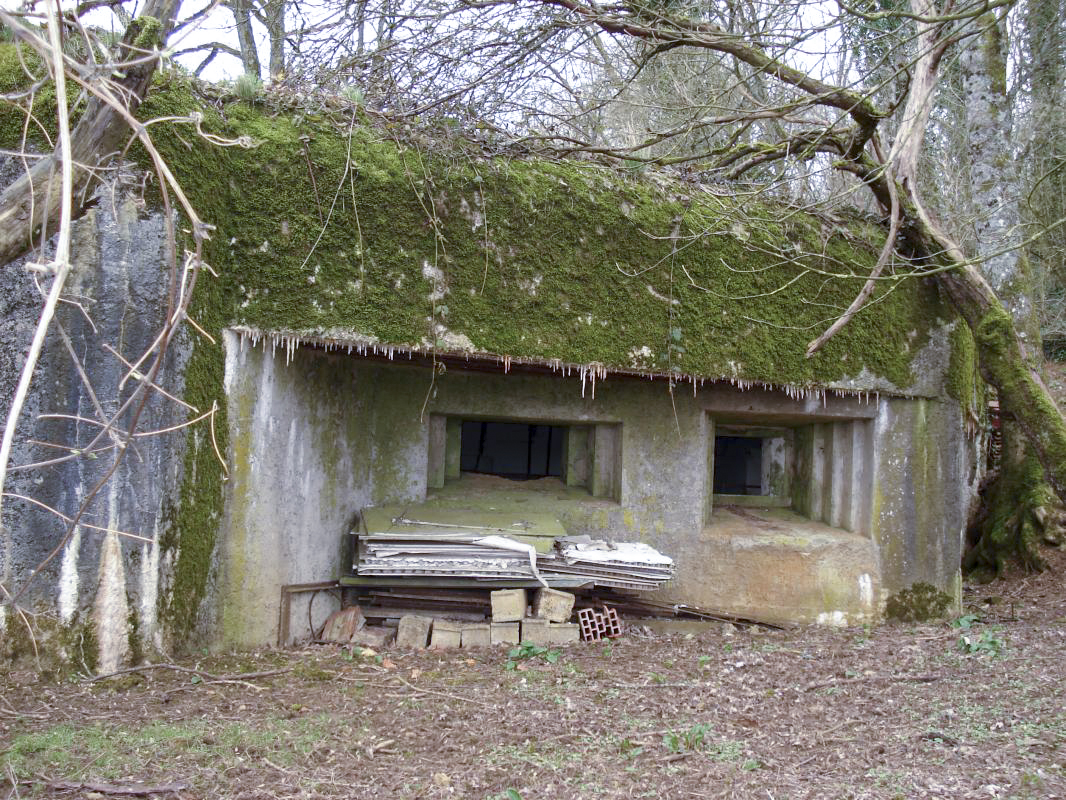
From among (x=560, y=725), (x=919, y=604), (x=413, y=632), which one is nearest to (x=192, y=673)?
(x=413, y=632)

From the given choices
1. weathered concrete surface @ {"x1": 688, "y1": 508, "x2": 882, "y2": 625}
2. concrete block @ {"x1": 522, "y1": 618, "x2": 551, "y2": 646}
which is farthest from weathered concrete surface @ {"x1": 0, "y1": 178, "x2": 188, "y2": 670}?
weathered concrete surface @ {"x1": 688, "y1": 508, "x2": 882, "y2": 625}

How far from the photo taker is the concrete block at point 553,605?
523cm

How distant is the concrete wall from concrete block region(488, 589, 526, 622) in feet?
2.75

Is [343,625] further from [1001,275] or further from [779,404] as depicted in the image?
[1001,275]

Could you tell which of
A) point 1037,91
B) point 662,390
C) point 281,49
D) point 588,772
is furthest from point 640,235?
point 1037,91

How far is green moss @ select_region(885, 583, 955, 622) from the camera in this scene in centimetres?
597

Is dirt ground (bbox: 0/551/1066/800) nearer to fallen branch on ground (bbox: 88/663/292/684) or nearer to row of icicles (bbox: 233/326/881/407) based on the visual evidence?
fallen branch on ground (bbox: 88/663/292/684)

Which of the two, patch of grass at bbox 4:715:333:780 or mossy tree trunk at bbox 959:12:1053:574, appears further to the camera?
mossy tree trunk at bbox 959:12:1053:574

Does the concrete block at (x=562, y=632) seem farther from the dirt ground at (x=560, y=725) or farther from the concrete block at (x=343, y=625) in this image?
the concrete block at (x=343, y=625)

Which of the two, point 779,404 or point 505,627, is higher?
point 779,404

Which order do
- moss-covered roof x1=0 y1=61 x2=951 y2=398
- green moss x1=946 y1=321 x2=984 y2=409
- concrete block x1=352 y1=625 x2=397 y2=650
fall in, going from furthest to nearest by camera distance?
green moss x1=946 y1=321 x2=984 y2=409 < concrete block x1=352 y1=625 x2=397 y2=650 < moss-covered roof x1=0 y1=61 x2=951 y2=398

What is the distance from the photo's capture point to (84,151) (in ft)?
8.36

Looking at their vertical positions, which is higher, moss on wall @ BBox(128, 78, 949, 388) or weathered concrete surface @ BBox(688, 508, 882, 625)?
moss on wall @ BBox(128, 78, 949, 388)

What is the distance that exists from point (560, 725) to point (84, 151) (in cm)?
294
